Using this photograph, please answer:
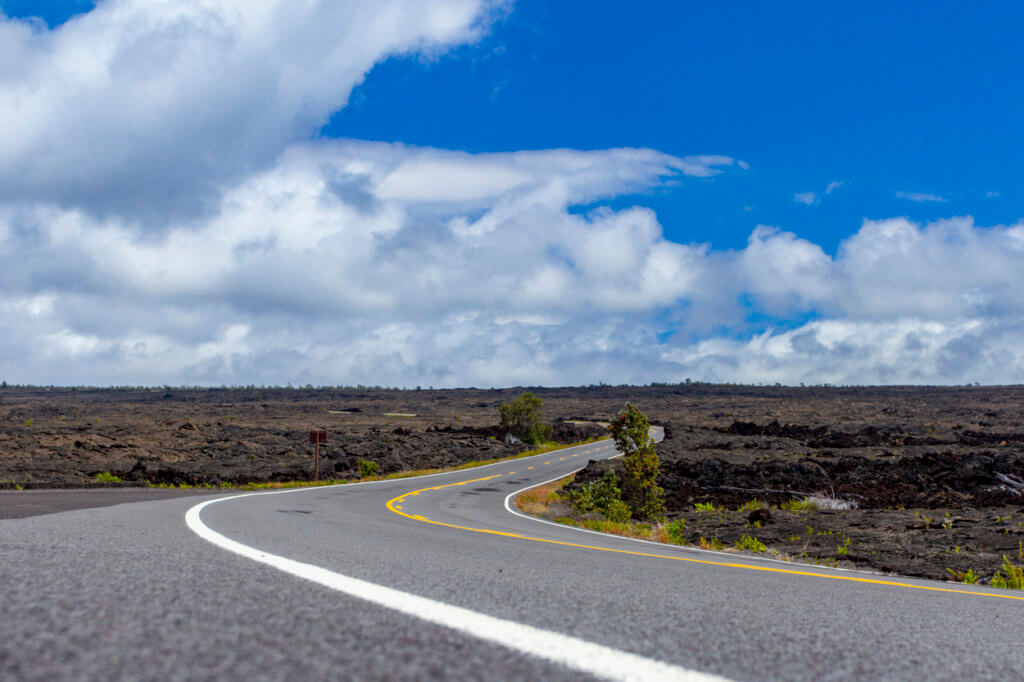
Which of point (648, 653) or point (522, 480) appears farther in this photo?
point (522, 480)

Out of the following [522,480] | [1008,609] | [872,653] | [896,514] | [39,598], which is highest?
[39,598]

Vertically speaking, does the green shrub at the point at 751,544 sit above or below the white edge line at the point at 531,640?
below

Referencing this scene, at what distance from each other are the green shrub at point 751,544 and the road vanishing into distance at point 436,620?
7.95 meters

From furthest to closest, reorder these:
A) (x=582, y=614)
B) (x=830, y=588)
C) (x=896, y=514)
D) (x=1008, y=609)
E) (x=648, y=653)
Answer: (x=896, y=514), (x=830, y=588), (x=1008, y=609), (x=582, y=614), (x=648, y=653)

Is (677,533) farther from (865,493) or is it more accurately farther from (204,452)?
(204,452)

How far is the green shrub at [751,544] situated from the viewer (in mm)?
13422

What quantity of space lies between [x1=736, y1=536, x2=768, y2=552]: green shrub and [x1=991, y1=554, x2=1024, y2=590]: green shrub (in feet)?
12.8

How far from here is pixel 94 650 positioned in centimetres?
210

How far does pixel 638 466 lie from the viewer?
1000 inches

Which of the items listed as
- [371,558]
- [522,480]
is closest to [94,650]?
[371,558]

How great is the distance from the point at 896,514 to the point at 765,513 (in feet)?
9.73

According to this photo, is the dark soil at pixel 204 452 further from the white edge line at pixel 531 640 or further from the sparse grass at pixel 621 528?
the white edge line at pixel 531 640

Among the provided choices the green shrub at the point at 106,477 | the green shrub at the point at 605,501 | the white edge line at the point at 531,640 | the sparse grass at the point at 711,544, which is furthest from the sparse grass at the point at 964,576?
the green shrub at the point at 106,477

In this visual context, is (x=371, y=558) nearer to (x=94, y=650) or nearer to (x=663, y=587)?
(x=663, y=587)
